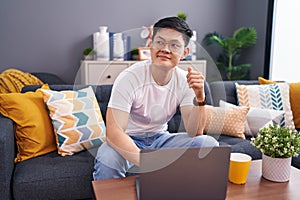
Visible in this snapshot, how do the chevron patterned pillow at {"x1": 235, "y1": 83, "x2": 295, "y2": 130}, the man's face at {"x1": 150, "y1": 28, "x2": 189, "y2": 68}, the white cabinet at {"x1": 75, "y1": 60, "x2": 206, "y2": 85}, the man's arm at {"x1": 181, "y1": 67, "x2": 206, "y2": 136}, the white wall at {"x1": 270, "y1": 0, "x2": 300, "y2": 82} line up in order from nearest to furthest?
the man's face at {"x1": 150, "y1": 28, "x2": 189, "y2": 68} < the white cabinet at {"x1": 75, "y1": 60, "x2": 206, "y2": 85} < the man's arm at {"x1": 181, "y1": 67, "x2": 206, "y2": 136} < the chevron patterned pillow at {"x1": 235, "y1": 83, "x2": 295, "y2": 130} < the white wall at {"x1": 270, "y1": 0, "x2": 300, "y2": 82}

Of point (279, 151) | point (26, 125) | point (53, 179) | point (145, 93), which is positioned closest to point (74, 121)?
point (26, 125)

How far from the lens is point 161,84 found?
1.04m

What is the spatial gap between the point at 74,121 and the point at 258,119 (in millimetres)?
1140

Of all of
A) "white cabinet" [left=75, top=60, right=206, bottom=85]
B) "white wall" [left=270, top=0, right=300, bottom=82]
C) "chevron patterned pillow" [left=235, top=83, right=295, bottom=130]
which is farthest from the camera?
"white wall" [left=270, top=0, right=300, bottom=82]

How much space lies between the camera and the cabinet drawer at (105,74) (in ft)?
3.57

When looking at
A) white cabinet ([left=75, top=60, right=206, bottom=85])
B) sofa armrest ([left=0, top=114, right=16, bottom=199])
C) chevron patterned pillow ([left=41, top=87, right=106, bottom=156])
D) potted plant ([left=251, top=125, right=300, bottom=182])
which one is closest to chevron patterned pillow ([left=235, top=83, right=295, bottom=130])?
potted plant ([left=251, top=125, right=300, bottom=182])

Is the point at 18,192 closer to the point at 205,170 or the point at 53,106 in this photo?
the point at 53,106

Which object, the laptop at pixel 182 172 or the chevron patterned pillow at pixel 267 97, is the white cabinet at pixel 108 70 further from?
the chevron patterned pillow at pixel 267 97

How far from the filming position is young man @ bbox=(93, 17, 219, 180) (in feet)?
2.78

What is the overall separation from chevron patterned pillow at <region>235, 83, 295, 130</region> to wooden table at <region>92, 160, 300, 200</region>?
93 centimetres

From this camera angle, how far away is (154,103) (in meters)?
1.07

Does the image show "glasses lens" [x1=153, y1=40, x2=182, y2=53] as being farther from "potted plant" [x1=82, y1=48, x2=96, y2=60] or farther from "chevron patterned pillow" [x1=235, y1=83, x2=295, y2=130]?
"chevron patterned pillow" [x1=235, y1=83, x2=295, y2=130]

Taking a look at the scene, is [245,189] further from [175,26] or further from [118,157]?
[175,26]

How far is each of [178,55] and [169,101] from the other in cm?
30
